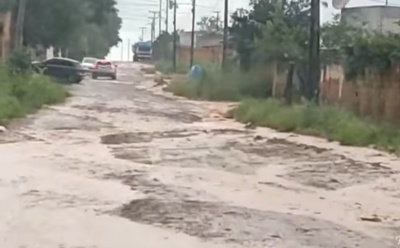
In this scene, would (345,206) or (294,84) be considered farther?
(294,84)

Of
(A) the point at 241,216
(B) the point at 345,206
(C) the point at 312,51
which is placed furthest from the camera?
(C) the point at 312,51

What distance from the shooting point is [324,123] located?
87.5ft

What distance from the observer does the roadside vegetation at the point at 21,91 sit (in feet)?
95.7

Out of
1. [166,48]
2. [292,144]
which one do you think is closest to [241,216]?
[292,144]

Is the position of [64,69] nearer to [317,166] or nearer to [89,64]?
[89,64]

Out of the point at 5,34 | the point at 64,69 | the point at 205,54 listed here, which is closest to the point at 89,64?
the point at 5,34

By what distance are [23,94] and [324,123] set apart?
11931 millimetres

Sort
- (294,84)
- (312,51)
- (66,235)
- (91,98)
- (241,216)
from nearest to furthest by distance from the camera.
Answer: (66,235)
(241,216)
(312,51)
(294,84)
(91,98)

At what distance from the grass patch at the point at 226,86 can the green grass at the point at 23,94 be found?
26.1 ft

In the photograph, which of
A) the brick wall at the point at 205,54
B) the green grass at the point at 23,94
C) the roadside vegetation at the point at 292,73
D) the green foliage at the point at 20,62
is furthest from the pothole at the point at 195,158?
the brick wall at the point at 205,54

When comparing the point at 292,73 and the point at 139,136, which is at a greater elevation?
the point at 292,73

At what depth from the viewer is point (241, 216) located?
492 inches

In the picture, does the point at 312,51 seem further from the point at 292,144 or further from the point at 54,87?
the point at 54,87

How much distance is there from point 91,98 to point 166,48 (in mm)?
72541
